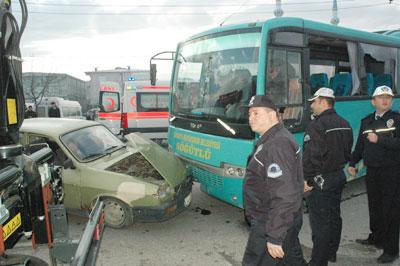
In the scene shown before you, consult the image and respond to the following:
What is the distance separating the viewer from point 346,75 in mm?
6629

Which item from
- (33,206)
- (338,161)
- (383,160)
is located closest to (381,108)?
(383,160)

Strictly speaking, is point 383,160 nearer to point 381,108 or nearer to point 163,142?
point 381,108

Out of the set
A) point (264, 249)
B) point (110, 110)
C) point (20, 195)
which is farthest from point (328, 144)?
point (110, 110)

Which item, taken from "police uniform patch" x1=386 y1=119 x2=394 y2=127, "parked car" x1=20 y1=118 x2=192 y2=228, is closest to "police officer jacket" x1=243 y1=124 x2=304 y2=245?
"police uniform patch" x1=386 y1=119 x2=394 y2=127

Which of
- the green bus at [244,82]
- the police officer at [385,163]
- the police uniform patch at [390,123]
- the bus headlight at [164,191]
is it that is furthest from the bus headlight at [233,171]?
the police uniform patch at [390,123]

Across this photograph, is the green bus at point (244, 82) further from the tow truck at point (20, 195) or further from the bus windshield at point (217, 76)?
the tow truck at point (20, 195)

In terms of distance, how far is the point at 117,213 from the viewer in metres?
5.29

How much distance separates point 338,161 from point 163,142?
411 inches

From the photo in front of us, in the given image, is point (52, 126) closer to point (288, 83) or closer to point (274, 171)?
point (288, 83)

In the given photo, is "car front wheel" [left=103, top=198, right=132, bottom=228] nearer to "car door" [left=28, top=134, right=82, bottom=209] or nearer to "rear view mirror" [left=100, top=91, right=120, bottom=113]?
"car door" [left=28, top=134, right=82, bottom=209]

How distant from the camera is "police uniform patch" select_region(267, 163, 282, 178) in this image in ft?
8.71

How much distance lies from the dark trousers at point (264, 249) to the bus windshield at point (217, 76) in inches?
96.6

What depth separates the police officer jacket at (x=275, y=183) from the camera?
263 cm

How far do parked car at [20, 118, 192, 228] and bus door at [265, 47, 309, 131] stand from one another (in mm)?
1880
